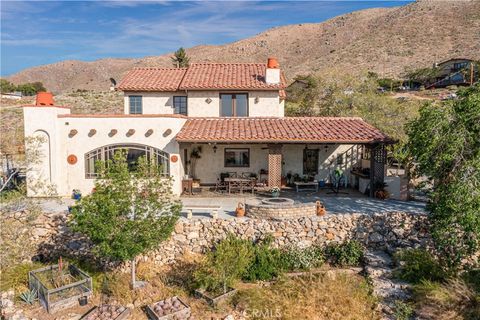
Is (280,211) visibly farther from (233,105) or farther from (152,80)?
(152,80)

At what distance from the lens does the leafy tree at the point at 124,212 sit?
1345cm

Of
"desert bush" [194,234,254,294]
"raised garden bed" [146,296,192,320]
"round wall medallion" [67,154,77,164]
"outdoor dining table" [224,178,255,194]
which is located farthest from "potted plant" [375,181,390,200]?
"round wall medallion" [67,154,77,164]

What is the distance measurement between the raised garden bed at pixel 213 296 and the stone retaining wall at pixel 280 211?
400cm

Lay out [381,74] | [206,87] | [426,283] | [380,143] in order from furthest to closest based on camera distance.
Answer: [381,74]
[206,87]
[380,143]
[426,283]

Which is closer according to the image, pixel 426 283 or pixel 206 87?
pixel 426 283

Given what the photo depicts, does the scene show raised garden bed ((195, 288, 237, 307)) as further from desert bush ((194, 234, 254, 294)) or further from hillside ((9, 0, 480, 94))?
hillside ((9, 0, 480, 94))

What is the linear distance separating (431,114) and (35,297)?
1805 centimetres

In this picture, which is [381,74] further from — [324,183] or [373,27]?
[324,183]

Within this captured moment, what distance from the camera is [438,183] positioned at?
1491cm

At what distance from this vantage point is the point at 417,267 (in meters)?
14.7

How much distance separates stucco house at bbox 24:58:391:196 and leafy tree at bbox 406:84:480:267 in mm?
5026

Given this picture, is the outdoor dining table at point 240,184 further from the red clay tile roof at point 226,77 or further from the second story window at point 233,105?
the red clay tile roof at point 226,77

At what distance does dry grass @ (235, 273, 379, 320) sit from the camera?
512 inches

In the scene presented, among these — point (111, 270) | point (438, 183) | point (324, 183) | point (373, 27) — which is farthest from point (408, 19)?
point (111, 270)
